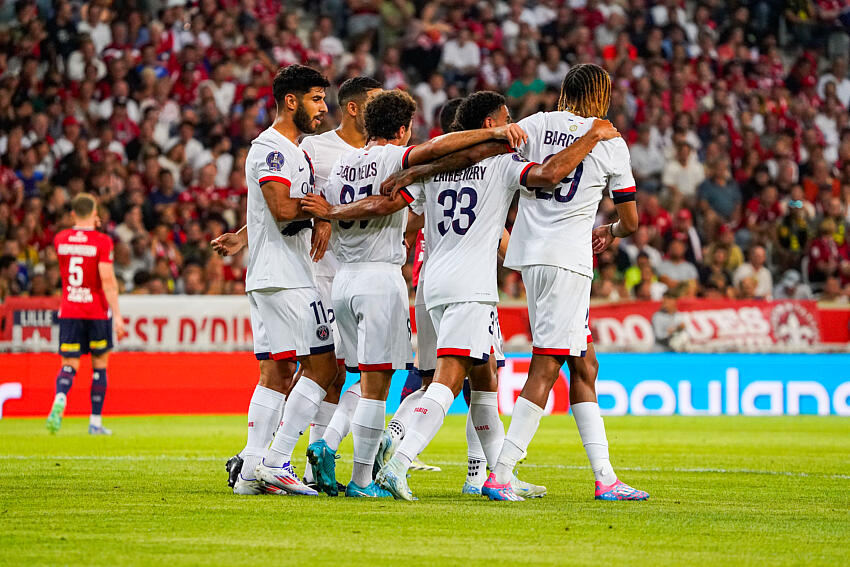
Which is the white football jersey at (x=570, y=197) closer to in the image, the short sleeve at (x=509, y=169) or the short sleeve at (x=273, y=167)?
the short sleeve at (x=509, y=169)

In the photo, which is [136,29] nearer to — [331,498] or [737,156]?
[737,156]

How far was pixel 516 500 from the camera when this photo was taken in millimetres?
7105

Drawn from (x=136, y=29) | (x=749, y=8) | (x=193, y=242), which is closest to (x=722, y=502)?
(x=193, y=242)

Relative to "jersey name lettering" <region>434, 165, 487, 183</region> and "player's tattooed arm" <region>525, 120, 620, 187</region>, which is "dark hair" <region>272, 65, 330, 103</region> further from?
"player's tattooed arm" <region>525, 120, 620, 187</region>

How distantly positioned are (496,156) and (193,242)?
10856 mm

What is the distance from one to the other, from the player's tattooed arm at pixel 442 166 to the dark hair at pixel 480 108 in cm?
56

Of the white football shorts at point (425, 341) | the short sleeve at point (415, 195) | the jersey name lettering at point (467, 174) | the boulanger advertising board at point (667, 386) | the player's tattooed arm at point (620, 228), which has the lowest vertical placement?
the boulanger advertising board at point (667, 386)

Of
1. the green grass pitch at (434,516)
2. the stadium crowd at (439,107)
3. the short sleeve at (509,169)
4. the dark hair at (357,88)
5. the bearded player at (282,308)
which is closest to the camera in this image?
the green grass pitch at (434,516)

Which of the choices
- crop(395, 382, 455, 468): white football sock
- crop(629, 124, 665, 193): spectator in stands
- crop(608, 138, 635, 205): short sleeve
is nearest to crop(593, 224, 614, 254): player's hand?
crop(608, 138, 635, 205): short sleeve

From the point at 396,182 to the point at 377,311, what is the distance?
73 cm

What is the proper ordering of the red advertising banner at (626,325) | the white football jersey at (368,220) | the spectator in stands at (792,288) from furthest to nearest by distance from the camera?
the spectator in stands at (792,288), the red advertising banner at (626,325), the white football jersey at (368,220)

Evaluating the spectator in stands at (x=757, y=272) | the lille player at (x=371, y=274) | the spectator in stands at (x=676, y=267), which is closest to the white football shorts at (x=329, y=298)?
the lille player at (x=371, y=274)

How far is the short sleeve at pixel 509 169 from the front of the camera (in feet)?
23.4

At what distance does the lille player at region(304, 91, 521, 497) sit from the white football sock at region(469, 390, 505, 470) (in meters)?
0.67
